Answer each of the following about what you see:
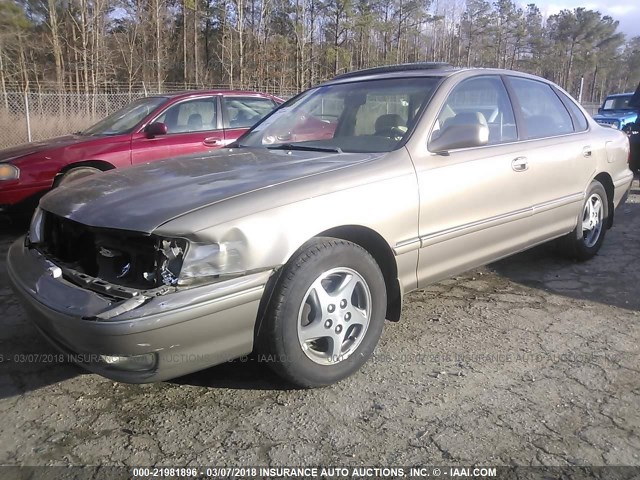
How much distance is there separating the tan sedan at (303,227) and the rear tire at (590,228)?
0.50m

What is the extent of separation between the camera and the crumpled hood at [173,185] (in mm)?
2303

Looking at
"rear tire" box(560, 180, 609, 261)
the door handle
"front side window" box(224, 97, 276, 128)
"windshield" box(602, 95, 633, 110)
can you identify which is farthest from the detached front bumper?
"windshield" box(602, 95, 633, 110)

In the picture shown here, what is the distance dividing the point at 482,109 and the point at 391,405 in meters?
2.25

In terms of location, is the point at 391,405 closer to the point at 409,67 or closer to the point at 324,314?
the point at 324,314

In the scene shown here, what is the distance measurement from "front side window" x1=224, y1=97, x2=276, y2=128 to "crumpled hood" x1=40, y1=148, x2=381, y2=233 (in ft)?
12.7

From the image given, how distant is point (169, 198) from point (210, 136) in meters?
4.51

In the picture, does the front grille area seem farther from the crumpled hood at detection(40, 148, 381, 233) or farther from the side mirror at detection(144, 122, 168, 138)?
the side mirror at detection(144, 122, 168, 138)

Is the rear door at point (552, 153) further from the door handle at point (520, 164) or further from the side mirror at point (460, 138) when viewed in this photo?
the side mirror at point (460, 138)

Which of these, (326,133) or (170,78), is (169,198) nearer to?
(326,133)

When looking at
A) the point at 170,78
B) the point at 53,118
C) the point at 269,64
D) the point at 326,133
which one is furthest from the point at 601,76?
the point at 326,133

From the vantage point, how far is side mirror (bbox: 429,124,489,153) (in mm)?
3059

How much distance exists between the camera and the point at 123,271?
2.29m

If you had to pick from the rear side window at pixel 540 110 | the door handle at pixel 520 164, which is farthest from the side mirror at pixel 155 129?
the door handle at pixel 520 164

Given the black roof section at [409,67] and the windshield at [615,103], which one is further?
the windshield at [615,103]
